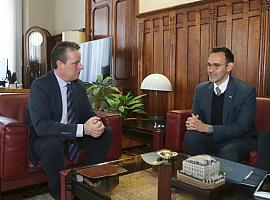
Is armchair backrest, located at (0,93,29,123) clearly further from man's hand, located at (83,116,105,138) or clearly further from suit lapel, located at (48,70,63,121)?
man's hand, located at (83,116,105,138)

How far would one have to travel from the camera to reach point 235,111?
2152 millimetres

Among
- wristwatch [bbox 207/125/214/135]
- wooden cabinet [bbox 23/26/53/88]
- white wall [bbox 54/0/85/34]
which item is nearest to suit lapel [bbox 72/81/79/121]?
wristwatch [bbox 207/125/214/135]

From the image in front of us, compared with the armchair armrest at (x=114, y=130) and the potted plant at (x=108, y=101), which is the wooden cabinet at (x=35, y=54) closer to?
the potted plant at (x=108, y=101)

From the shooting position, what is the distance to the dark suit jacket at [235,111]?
2.06 m

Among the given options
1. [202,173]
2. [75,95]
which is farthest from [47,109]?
[202,173]

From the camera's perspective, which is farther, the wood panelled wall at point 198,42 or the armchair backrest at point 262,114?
the wood panelled wall at point 198,42

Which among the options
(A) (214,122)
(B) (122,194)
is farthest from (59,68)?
(A) (214,122)

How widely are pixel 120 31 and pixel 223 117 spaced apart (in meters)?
2.45

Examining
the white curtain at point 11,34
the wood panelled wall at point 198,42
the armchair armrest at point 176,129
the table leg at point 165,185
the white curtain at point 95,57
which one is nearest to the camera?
the table leg at point 165,185

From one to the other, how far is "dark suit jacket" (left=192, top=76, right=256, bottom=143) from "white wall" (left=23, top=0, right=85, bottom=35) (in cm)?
364

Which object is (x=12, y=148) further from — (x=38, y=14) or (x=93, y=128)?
(x=38, y=14)

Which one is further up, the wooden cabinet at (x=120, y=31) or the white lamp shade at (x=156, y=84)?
the wooden cabinet at (x=120, y=31)

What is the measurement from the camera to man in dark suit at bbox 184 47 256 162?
204 centimetres

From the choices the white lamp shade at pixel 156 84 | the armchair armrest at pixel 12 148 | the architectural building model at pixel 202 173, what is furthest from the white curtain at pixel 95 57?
the architectural building model at pixel 202 173
